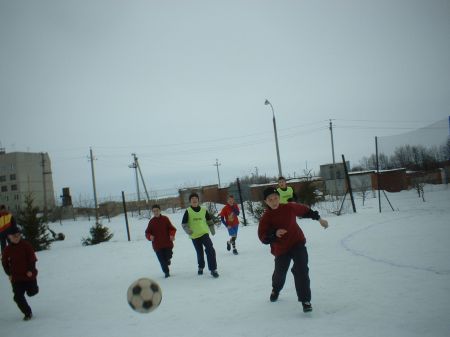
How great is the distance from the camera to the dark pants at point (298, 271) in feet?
14.7

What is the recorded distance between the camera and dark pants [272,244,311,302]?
14.7 feet

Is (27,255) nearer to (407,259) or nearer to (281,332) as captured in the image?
(281,332)

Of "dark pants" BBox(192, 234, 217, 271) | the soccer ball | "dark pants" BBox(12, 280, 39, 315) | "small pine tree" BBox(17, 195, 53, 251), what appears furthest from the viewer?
"small pine tree" BBox(17, 195, 53, 251)

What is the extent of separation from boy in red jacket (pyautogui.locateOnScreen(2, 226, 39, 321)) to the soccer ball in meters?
2.92

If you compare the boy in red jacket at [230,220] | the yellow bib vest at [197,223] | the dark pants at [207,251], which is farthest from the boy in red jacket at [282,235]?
the boy in red jacket at [230,220]

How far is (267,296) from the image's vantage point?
17.8 ft

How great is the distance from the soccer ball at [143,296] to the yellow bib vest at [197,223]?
3.34 metres

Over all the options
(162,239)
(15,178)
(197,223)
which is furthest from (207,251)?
(15,178)

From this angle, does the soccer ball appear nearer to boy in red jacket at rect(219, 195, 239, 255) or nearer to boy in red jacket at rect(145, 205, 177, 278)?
boy in red jacket at rect(145, 205, 177, 278)

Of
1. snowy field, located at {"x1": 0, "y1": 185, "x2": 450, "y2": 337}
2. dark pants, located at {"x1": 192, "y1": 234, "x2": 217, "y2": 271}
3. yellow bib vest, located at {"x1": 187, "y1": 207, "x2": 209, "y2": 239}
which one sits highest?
yellow bib vest, located at {"x1": 187, "y1": 207, "x2": 209, "y2": 239}

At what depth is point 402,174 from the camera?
41469 millimetres

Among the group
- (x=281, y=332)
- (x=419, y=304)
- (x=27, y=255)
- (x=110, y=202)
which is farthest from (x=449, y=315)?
(x=110, y=202)

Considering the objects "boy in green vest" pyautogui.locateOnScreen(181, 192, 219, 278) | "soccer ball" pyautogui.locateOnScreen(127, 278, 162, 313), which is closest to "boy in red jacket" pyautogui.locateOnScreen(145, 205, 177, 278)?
"boy in green vest" pyautogui.locateOnScreen(181, 192, 219, 278)

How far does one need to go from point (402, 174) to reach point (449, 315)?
42.5 m
